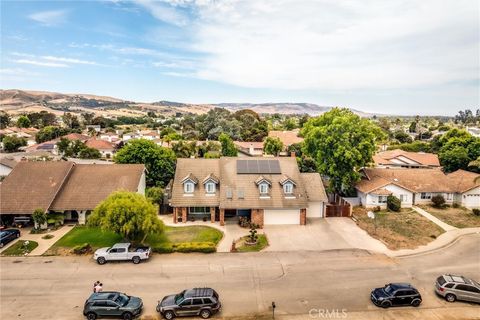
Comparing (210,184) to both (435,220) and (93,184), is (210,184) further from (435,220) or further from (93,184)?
(435,220)

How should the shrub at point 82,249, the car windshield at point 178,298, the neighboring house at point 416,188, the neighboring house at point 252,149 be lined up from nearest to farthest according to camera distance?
1. the car windshield at point 178,298
2. the shrub at point 82,249
3. the neighboring house at point 416,188
4. the neighboring house at point 252,149

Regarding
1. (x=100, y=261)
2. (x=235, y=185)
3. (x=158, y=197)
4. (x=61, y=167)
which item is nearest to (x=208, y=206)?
(x=235, y=185)

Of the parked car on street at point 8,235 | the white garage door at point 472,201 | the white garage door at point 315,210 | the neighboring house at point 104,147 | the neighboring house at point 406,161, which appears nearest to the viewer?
the parked car on street at point 8,235

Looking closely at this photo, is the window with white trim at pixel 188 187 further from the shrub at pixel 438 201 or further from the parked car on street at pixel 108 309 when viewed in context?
the shrub at pixel 438 201

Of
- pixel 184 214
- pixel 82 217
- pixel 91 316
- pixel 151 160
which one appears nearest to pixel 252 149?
pixel 151 160

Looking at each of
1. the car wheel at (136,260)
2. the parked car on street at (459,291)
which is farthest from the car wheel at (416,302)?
the car wheel at (136,260)

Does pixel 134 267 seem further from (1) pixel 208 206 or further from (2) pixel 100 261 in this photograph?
(1) pixel 208 206
